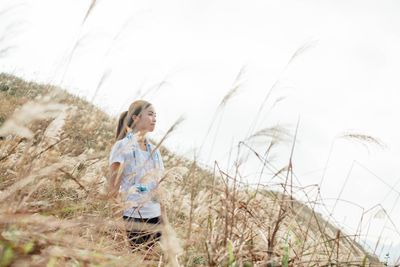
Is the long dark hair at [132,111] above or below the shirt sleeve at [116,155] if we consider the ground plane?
above

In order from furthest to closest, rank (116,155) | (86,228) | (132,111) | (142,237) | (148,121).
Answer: (148,121)
(142,237)
(132,111)
(116,155)
(86,228)

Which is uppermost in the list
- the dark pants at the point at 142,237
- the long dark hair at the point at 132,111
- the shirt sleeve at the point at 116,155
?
Result: the long dark hair at the point at 132,111

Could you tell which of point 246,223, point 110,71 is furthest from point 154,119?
point 246,223

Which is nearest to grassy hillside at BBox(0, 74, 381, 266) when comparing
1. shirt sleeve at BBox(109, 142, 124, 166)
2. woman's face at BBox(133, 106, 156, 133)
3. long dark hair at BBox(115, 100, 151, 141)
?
shirt sleeve at BBox(109, 142, 124, 166)

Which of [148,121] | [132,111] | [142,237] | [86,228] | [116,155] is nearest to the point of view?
[86,228]

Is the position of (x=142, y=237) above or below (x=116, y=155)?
below

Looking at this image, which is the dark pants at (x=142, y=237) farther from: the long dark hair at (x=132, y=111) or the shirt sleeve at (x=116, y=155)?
the long dark hair at (x=132, y=111)

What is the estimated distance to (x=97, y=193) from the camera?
8.30ft

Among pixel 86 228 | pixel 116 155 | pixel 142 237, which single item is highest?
pixel 116 155

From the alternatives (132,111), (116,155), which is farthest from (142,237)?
(116,155)

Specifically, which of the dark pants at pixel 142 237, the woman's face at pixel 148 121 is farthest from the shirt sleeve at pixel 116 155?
the woman's face at pixel 148 121

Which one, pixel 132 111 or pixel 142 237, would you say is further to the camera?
pixel 142 237

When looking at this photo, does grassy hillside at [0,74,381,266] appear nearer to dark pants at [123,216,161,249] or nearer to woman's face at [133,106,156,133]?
dark pants at [123,216,161,249]

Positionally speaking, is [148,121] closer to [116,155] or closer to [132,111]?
[132,111]
